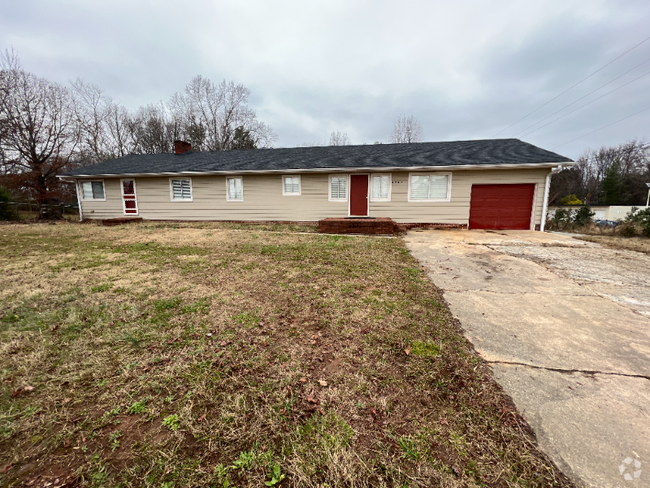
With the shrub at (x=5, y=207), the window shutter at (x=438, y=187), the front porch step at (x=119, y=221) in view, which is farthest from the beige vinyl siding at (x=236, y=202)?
the shrub at (x=5, y=207)

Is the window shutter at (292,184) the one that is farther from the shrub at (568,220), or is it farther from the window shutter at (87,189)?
the shrub at (568,220)

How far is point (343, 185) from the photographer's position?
11.6 meters

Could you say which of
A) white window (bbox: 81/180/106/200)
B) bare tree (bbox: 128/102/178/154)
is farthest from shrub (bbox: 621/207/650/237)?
bare tree (bbox: 128/102/178/154)

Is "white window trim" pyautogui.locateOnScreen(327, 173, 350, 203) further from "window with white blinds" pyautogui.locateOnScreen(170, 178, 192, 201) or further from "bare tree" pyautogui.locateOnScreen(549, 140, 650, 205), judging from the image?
"bare tree" pyautogui.locateOnScreen(549, 140, 650, 205)

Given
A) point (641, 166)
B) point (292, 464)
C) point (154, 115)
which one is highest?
point (154, 115)

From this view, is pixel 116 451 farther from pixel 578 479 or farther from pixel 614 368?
pixel 614 368

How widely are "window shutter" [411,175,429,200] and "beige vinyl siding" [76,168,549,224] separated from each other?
0.26 meters

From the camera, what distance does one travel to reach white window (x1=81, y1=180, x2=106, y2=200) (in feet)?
44.0

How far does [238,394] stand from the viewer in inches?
69.7

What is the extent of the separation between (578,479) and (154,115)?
33136mm

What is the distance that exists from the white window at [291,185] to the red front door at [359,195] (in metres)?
2.45

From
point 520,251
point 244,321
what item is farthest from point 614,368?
point 520,251

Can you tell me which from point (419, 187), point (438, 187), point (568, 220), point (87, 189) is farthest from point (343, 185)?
point (87, 189)

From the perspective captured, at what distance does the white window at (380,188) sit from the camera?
11.2 m
